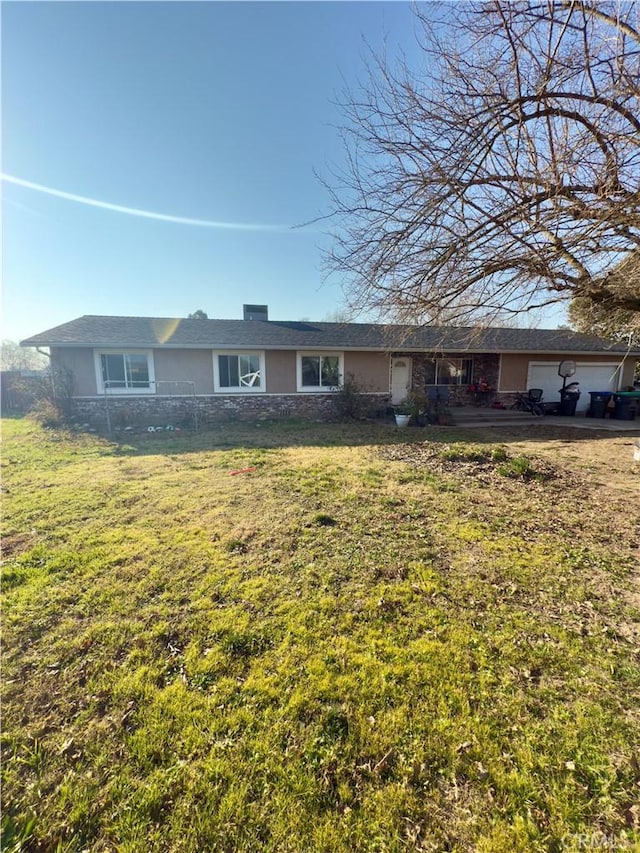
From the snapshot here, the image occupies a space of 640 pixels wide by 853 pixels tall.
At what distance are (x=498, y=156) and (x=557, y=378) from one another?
49.0ft

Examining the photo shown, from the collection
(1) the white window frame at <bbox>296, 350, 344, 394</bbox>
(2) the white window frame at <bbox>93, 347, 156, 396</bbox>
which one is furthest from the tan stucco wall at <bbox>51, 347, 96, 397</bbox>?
(1) the white window frame at <bbox>296, 350, 344, 394</bbox>

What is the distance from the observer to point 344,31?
413 centimetres

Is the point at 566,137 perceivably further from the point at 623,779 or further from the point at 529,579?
the point at 623,779

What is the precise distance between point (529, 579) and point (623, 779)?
5.65ft

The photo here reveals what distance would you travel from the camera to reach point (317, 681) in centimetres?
220

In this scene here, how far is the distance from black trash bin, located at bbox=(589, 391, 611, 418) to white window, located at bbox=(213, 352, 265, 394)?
13212mm

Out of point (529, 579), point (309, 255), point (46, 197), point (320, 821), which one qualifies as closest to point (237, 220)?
point (46, 197)

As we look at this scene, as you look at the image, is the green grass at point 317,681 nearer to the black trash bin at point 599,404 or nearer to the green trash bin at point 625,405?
the black trash bin at point 599,404

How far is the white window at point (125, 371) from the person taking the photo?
11859mm

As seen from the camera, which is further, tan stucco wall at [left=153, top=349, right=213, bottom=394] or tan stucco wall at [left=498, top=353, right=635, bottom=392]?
tan stucco wall at [left=498, top=353, right=635, bottom=392]

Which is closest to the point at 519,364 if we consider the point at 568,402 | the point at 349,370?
the point at 568,402

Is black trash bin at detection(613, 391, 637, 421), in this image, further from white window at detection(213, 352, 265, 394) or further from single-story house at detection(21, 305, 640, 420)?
white window at detection(213, 352, 265, 394)

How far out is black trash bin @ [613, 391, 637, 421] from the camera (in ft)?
44.8

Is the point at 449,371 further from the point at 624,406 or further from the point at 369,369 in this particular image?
the point at 624,406
